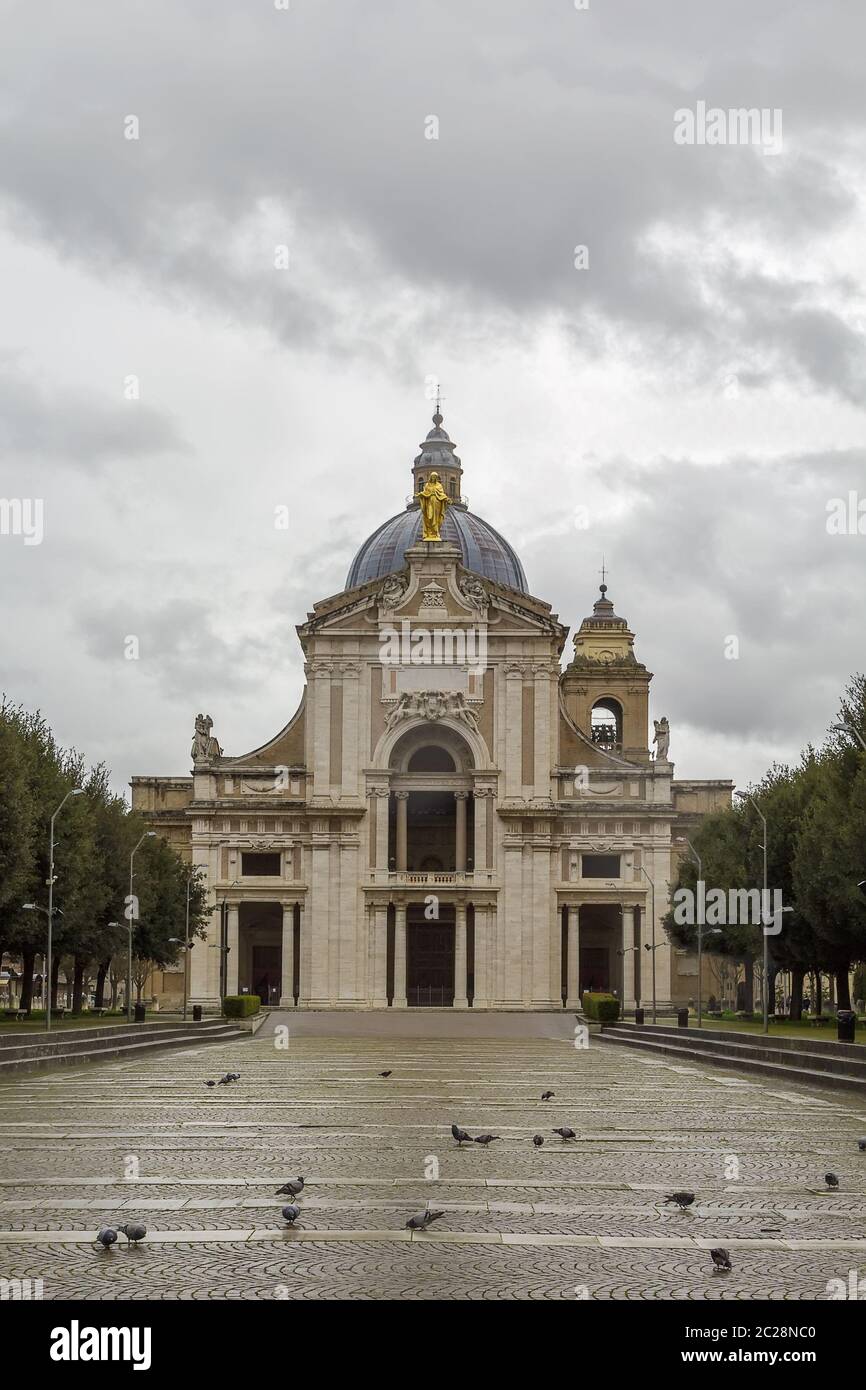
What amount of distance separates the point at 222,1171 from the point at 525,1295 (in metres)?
7.74

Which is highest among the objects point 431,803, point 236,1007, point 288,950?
point 431,803

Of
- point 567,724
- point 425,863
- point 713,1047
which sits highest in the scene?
point 567,724

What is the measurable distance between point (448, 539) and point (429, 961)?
3110cm

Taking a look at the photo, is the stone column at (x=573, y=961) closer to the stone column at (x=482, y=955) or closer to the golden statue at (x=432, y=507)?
the stone column at (x=482, y=955)

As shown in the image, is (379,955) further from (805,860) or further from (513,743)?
(805,860)

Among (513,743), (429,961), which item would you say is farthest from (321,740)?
(429,961)

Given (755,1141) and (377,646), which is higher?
(377,646)

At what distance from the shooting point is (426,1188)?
17594mm

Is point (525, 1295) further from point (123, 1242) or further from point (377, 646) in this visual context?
point (377, 646)

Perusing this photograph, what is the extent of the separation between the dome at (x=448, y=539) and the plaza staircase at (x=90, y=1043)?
6071 cm

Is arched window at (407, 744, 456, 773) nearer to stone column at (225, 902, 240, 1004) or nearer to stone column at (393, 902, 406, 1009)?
stone column at (393, 902, 406, 1009)

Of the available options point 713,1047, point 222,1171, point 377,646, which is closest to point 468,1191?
point 222,1171
